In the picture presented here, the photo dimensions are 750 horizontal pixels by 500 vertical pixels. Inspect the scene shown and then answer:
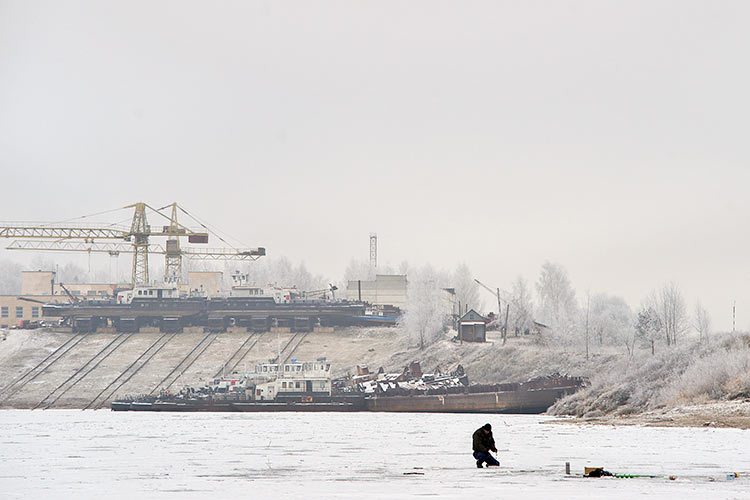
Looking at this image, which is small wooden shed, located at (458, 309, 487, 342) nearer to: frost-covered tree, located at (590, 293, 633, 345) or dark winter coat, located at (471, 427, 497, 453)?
frost-covered tree, located at (590, 293, 633, 345)

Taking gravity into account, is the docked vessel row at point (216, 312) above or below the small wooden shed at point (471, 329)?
above

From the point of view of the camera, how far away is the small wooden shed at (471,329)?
11388 cm

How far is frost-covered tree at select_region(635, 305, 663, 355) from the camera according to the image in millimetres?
113688

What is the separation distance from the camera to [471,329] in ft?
375

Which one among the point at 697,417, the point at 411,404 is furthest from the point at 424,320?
the point at 697,417

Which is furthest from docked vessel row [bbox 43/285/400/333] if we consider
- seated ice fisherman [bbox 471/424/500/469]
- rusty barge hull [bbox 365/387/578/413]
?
seated ice fisherman [bbox 471/424/500/469]

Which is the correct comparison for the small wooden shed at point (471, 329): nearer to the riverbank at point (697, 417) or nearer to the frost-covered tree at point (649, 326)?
the frost-covered tree at point (649, 326)

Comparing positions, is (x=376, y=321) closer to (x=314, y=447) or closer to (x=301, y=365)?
(x=301, y=365)

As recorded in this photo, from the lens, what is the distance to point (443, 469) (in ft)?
96.3

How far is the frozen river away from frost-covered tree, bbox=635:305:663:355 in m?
65.6

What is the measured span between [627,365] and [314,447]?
144 ft

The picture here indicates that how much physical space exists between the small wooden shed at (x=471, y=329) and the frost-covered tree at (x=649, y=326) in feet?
60.5

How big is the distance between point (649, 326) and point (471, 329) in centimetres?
2056

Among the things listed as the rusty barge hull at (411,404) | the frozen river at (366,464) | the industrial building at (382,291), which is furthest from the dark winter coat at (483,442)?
the industrial building at (382,291)
